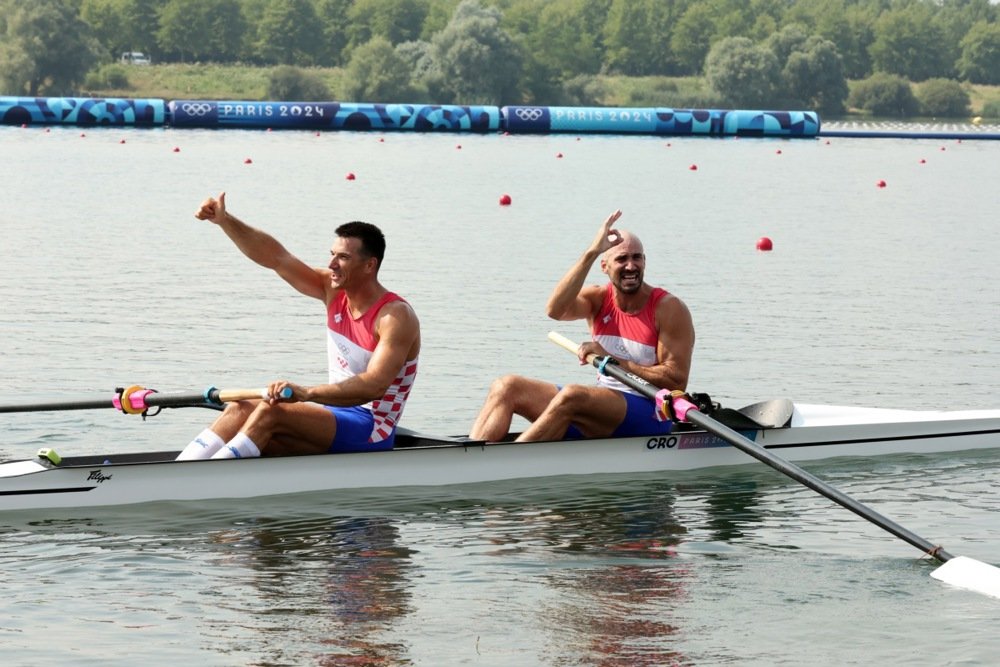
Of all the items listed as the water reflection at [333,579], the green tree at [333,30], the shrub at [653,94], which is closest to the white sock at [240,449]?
the water reflection at [333,579]

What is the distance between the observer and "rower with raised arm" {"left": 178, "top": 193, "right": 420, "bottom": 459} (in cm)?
888

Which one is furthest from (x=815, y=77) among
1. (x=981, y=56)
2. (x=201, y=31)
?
(x=201, y=31)

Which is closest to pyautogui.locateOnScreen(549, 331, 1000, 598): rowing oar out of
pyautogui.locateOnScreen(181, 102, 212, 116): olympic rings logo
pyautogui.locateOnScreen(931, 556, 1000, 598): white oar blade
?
pyautogui.locateOnScreen(931, 556, 1000, 598): white oar blade

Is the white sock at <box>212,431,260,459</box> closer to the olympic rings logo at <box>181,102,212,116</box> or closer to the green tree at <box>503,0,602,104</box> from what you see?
the olympic rings logo at <box>181,102,212,116</box>

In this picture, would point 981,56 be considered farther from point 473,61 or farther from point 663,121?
point 663,121

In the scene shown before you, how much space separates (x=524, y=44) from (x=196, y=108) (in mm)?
55591

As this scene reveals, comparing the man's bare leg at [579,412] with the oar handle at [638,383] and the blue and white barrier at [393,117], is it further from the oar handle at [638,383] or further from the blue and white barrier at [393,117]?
the blue and white barrier at [393,117]

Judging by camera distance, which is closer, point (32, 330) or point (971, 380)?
point (971, 380)

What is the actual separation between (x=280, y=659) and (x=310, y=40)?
399 feet

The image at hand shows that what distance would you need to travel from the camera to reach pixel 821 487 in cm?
869

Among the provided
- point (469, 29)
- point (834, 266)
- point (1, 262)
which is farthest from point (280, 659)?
point (469, 29)

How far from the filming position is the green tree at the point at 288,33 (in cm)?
12244

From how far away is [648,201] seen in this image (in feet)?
113

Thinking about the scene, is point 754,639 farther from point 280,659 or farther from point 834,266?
point 834,266
